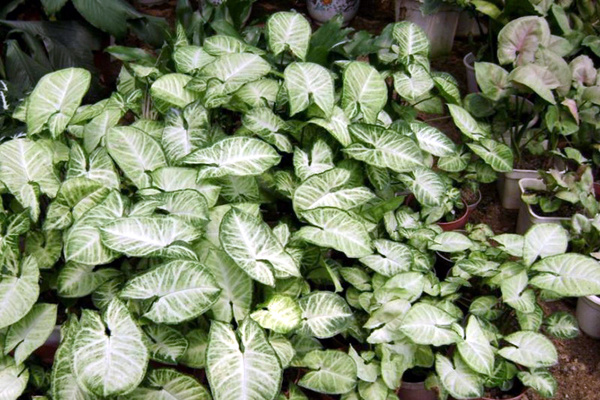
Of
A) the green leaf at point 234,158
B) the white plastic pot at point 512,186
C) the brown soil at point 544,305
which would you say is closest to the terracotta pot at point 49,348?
the green leaf at point 234,158

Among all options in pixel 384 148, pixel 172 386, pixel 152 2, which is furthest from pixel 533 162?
pixel 152 2

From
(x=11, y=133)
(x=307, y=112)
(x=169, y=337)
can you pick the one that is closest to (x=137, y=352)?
(x=169, y=337)

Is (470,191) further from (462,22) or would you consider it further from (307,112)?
(462,22)

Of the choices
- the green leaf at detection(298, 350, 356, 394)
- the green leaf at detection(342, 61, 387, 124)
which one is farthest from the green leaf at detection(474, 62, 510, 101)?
the green leaf at detection(298, 350, 356, 394)

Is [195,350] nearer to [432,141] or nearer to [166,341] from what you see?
[166,341]

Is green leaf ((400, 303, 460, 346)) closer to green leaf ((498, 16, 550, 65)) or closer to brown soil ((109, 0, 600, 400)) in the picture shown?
brown soil ((109, 0, 600, 400))

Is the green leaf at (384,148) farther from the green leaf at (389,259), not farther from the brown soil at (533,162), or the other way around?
the brown soil at (533,162)
